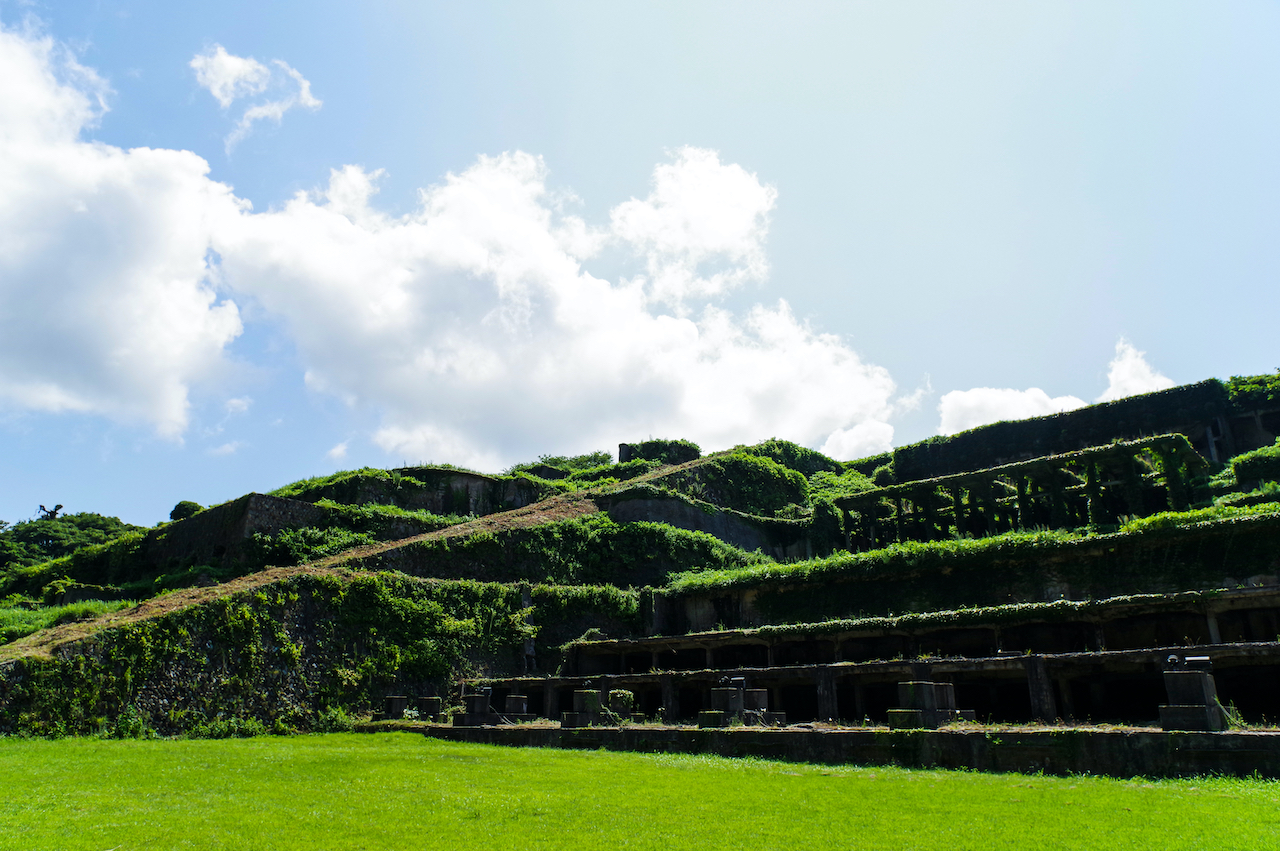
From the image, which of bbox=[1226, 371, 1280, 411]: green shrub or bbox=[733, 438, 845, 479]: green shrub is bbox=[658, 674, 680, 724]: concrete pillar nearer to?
bbox=[733, 438, 845, 479]: green shrub

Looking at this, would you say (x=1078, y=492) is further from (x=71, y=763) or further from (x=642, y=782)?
(x=71, y=763)

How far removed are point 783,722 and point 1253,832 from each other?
10.1m

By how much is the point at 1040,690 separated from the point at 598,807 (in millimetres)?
9531

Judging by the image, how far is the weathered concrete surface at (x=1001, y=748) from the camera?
10.5 m

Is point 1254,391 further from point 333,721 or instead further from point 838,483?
point 333,721

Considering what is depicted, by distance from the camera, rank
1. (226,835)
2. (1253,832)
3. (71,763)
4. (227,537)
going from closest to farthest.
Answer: (1253,832) < (226,835) < (71,763) < (227,537)

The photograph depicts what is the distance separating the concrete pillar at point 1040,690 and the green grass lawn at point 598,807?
3.75 m

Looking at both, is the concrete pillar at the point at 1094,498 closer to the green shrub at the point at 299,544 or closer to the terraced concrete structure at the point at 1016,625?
the terraced concrete structure at the point at 1016,625

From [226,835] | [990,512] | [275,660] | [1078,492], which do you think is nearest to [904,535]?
[990,512]

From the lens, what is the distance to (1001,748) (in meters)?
12.1

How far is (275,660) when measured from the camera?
21.5 metres

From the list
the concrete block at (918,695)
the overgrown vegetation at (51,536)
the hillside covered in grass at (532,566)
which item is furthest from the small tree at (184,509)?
the concrete block at (918,695)

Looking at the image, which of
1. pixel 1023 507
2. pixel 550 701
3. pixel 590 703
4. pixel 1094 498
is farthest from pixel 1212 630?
pixel 550 701

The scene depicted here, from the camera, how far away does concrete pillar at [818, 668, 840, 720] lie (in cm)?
1692
